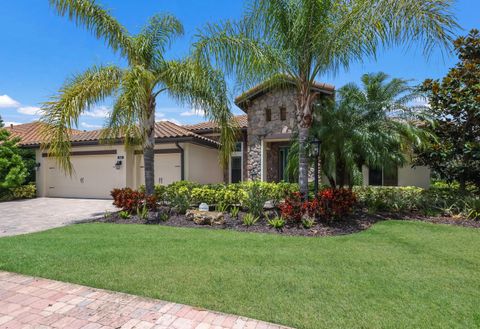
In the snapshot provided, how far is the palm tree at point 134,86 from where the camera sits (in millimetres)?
8492

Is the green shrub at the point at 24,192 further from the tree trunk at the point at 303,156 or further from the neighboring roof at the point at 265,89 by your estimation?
the tree trunk at the point at 303,156

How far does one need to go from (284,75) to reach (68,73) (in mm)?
6778

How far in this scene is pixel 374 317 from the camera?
3.29 metres

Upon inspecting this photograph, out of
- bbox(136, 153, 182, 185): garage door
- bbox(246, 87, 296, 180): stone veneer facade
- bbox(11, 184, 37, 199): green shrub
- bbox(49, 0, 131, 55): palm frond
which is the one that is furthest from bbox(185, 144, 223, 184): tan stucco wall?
bbox(11, 184, 37, 199): green shrub

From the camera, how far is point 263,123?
599 inches

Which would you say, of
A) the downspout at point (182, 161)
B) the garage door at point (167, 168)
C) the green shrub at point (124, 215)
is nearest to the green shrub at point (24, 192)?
the garage door at point (167, 168)

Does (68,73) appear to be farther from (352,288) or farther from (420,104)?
(420,104)

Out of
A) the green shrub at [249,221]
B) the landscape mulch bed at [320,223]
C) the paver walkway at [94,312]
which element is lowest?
the paver walkway at [94,312]

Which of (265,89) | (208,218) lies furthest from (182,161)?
(208,218)

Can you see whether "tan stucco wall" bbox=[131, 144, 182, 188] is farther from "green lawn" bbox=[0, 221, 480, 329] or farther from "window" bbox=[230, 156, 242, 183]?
"green lawn" bbox=[0, 221, 480, 329]

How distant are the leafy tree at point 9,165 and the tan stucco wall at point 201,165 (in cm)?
942

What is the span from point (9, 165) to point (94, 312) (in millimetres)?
16443

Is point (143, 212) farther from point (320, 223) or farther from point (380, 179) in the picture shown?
point (380, 179)

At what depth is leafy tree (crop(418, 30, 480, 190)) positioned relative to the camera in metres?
10.1
